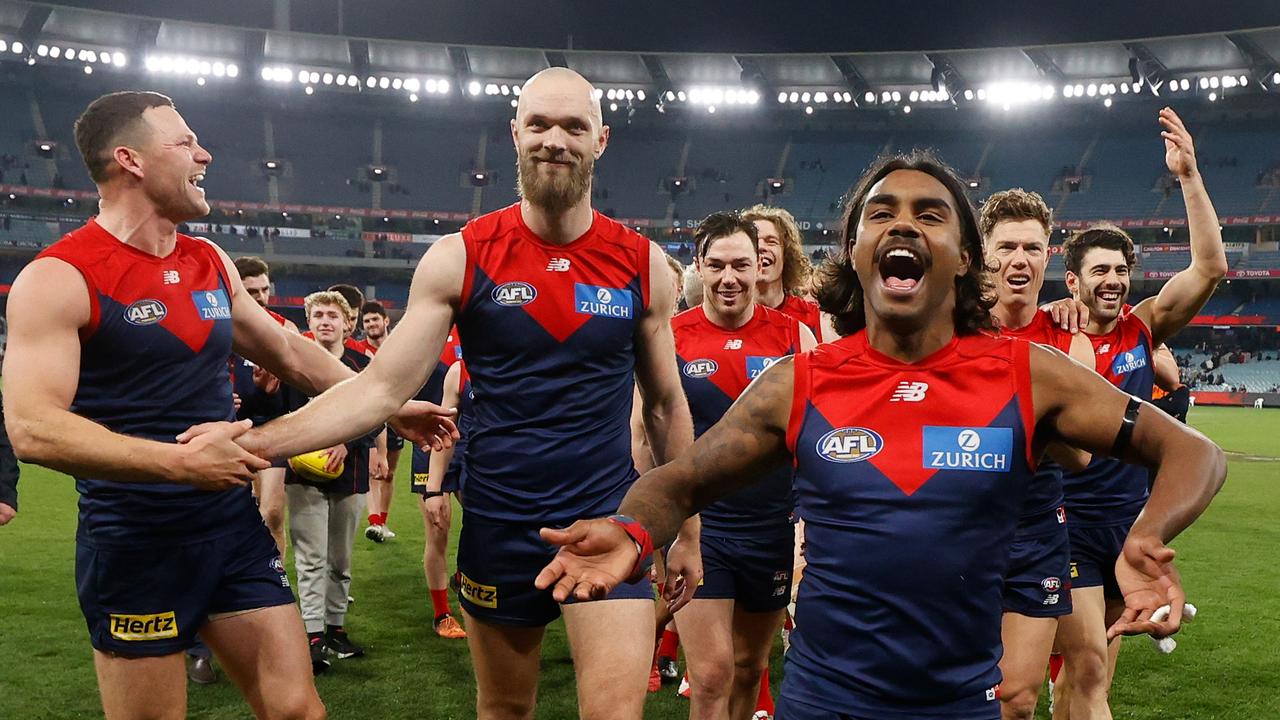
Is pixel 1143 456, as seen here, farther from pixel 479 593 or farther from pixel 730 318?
pixel 730 318

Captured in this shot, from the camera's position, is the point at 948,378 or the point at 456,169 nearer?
the point at 948,378

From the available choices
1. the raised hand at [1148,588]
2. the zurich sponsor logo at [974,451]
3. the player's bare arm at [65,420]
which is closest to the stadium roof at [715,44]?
the player's bare arm at [65,420]

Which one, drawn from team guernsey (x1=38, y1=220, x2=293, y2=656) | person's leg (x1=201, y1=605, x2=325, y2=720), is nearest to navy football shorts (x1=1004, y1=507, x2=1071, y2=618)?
person's leg (x1=201, y1=605, x2=325, y2=720)

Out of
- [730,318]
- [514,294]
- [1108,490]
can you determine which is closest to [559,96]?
[514,294]

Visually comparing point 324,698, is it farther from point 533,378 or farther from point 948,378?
→ point 948,378

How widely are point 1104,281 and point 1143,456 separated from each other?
2.89 metres

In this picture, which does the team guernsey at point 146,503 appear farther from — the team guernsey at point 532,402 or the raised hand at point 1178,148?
the raised hand at point 1178,148

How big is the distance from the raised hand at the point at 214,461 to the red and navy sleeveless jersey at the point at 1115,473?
152 inches

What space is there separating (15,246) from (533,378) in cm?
5048

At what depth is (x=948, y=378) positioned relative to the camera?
104 inches

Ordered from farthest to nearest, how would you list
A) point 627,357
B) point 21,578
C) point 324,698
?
point 21,578 → point 324,698 → point 627,357

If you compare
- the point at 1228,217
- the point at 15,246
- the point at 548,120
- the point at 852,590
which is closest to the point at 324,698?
the point at 548,120

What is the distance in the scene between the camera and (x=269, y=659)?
149 inches

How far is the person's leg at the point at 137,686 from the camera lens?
3711mm
